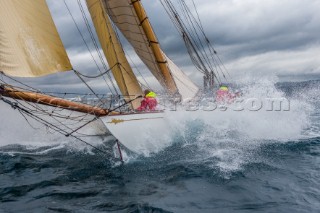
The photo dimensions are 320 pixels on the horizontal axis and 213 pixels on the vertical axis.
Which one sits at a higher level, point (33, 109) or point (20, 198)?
point (33, 109)

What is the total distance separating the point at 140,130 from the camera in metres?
9.72

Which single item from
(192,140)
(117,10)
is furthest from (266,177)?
(117,10)

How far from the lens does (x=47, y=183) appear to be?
8102 mm

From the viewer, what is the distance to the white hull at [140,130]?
9.23 meters

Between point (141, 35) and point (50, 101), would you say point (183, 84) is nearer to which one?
point (141, 35)

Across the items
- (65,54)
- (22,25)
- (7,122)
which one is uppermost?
(22,25)

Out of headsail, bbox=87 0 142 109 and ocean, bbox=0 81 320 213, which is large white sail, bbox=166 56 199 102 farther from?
headsail, bbox=87 0 142 109

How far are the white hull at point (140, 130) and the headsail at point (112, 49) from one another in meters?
2.14

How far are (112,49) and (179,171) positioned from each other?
5.30m

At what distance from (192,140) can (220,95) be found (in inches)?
137

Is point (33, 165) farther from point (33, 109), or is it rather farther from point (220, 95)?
point (220, 95)

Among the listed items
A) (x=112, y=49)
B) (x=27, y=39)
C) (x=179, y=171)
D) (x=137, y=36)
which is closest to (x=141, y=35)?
(x=137, y=36)

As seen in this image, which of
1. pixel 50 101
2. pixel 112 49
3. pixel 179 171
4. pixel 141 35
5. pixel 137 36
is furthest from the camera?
pixel 137 36

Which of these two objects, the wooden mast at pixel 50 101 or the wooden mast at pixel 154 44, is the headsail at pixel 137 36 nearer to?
the wooden mast at pixel 154 44
